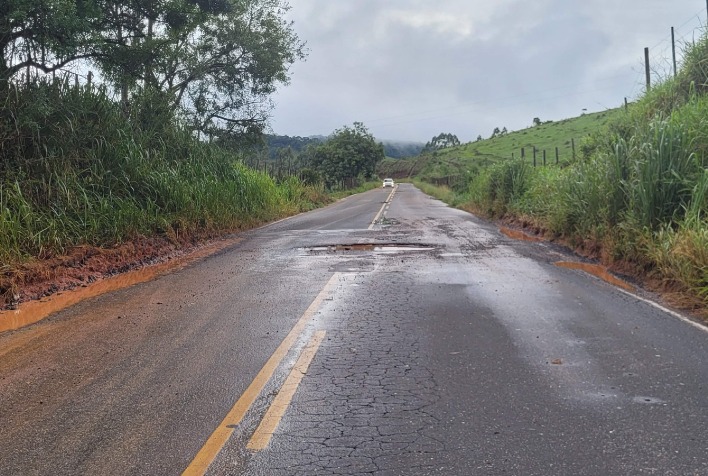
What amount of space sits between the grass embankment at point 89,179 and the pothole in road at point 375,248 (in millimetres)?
3358

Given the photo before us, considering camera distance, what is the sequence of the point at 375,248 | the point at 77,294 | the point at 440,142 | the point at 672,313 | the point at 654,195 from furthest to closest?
the point at 440,142 → the point at 375,248 → the point at 654,195 → the point at 77,294 → the point at 672,313

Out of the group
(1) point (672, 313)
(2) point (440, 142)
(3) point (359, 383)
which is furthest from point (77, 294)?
(2) point (440, 142)

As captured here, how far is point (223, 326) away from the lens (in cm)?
632

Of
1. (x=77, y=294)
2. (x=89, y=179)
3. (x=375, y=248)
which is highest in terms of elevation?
(x=89, y=179)

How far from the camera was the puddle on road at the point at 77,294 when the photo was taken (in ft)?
23.0

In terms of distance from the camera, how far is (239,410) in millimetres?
4035

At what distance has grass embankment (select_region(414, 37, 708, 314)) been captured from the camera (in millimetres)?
7719

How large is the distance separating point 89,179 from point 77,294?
3.70 metres

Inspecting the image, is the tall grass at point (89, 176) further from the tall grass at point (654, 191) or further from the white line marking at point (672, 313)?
the tall grass at point (654, 191)

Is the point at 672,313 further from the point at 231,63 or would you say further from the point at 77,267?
the point at 231,63

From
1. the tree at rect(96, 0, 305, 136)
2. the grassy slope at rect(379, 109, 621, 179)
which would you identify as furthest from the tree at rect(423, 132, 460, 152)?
the tree at rect(96, 0, 305, 136)

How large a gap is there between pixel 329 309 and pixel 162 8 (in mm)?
10257

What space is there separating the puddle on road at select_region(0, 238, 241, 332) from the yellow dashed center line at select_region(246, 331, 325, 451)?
11.9ft

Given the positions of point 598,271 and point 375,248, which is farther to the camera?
point 375,248
